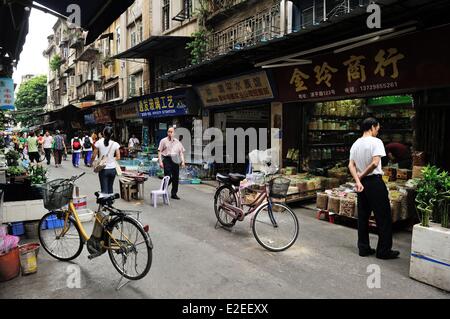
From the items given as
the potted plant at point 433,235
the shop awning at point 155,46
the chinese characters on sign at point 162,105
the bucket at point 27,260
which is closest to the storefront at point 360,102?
the potted plant at point 433,235

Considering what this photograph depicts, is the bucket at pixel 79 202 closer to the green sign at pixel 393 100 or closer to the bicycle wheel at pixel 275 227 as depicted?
the bicycle wheel at pixel 275 227

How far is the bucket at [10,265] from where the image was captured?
4.23 m

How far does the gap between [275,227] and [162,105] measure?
1204 cm

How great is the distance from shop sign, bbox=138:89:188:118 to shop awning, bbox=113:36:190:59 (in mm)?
2542

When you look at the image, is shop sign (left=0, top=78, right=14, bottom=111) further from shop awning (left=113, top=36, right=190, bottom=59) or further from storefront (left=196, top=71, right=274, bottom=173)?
shop awning (left=113, top=36, right=190, bottom=59)

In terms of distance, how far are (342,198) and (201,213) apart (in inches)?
125

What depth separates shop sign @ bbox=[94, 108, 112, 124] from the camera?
79.9 ft

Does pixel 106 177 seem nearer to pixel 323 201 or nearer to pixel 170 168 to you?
pixel 170 168

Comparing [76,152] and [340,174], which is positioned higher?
[76,152]

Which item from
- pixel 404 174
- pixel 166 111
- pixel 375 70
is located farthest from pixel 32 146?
pixel 404 174

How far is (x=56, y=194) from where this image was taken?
4.58 m

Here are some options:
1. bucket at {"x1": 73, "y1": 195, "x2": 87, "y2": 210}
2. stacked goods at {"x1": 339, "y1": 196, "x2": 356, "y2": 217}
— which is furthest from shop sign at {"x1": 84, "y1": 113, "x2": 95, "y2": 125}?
stacked goods at {"x1": 339, "y1": 196, "x2": 356, "y2": 217}

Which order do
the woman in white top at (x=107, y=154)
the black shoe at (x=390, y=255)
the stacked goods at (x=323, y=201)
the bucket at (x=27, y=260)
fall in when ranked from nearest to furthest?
the bucket at (x=27, y=260)
the black shoe at (x=390, y=255)
the woman in white top at (x=107, y=154)
the stacked goods at (x=323, y=201)

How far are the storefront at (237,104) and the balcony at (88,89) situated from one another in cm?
1772
